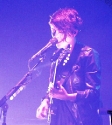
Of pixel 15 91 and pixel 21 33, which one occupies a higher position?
pixel 21 33

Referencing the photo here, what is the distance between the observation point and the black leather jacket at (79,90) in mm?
3400

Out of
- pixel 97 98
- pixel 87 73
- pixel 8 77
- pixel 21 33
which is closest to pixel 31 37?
pixel 21 33

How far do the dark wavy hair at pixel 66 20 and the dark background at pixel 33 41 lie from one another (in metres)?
0.11

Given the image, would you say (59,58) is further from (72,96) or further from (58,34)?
(72,96)

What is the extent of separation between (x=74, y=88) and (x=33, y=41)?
965mm

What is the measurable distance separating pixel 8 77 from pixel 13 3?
117 centimetres

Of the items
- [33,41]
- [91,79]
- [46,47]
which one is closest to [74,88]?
[91,79]

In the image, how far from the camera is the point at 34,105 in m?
3.46

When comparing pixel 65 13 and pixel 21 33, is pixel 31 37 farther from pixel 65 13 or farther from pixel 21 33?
pixel 65 13

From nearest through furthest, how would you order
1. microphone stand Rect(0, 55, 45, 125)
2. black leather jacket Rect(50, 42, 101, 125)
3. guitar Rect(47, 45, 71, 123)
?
microphone stand Rect(0, 55, 45, 125), black leather jacket Rect(50, 42, 101, 125), guitar Rect(47, 45, 71, 123)

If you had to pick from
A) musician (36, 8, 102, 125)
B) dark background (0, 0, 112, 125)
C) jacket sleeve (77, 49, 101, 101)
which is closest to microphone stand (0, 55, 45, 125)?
dark background (0, 0, 112, 125)

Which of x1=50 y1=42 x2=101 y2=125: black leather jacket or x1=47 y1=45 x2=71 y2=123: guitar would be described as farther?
x1=47 y1=45 x2=71 y2=123: guitar

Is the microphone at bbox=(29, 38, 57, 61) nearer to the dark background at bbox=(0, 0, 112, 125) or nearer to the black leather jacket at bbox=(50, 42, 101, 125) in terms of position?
the dark background at bbox=(0, 0, 112, 125)

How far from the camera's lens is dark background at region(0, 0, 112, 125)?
3.46 m
